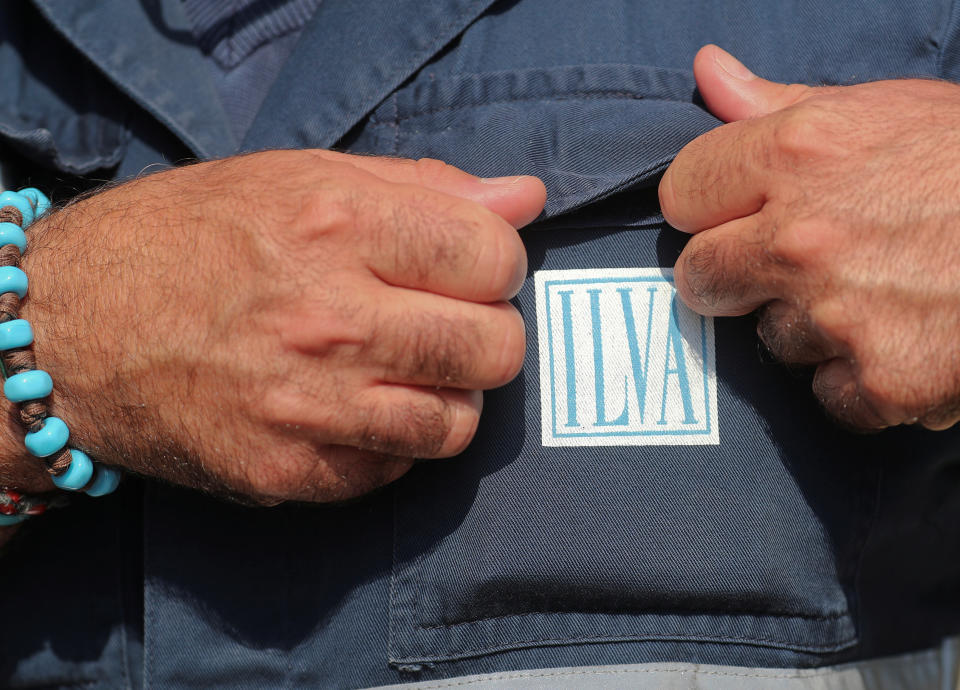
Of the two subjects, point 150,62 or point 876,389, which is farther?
point 150,62

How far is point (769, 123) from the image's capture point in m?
0.81

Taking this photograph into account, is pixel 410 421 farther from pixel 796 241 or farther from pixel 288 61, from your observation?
pixel 288 61

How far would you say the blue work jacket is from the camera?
0.89m

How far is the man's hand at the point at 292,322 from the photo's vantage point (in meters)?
0.79

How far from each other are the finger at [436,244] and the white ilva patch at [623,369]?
13 cm

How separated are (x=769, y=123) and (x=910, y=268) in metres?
0.21

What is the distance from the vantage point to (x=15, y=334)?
858mm

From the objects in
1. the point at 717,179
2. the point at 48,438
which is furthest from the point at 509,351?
the point at 48,438

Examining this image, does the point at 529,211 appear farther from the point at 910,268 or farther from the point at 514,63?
the point at 910,268

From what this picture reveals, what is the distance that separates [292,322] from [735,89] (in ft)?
2.00

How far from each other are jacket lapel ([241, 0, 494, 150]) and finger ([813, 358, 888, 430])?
0.65 m

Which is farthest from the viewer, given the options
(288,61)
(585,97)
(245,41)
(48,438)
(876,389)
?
(245,41)

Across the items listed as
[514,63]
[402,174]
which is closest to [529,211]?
[402,174]

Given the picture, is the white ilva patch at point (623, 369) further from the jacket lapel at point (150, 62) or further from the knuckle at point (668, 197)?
the jacket lapel at point (150, 62)
